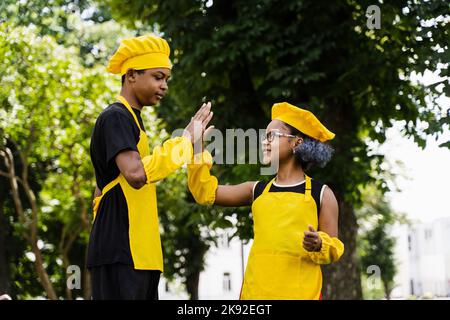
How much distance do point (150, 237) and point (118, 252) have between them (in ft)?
0.64

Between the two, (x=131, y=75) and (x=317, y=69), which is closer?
(x=131, y=75)

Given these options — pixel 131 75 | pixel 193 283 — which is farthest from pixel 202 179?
pixel 193 283

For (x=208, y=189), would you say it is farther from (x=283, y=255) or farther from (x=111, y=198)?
(x=111, y=198)

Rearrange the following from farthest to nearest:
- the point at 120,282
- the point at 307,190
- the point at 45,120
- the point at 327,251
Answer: the point at 45,120 < the point at 307,190 < the point at 327,251 < the point at 120,282

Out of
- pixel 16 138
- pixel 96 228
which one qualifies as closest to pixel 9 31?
pixel 16 138

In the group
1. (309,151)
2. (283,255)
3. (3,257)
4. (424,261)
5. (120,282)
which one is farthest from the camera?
(424,261)

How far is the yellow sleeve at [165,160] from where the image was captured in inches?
Answer: 165

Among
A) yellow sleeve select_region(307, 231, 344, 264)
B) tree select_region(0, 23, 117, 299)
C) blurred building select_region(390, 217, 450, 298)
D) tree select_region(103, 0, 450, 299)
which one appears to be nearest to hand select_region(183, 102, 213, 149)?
yellow sleeve select_region(307, 231, 344, 264)

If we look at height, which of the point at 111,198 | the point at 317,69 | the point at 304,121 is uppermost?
the point at 317,69

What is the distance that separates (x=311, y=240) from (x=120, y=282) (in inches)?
39.4

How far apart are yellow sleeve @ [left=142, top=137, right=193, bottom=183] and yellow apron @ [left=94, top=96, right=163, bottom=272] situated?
0.46 feet

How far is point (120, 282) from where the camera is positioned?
13.7 feet

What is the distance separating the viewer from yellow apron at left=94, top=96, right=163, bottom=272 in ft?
13.8
